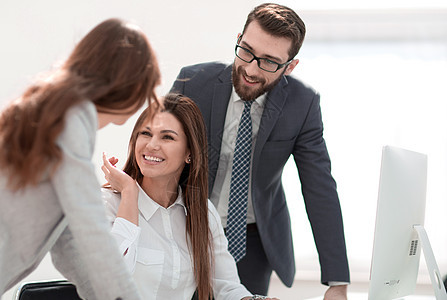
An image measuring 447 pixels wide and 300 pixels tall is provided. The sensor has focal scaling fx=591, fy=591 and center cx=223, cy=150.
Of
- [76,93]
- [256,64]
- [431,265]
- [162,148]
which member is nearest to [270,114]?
[256,64]

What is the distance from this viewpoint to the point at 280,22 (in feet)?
7.16

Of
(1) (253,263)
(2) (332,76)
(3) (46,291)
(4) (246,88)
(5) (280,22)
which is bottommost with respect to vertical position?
(1) (253,263)

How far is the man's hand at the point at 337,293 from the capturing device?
84.5 inches

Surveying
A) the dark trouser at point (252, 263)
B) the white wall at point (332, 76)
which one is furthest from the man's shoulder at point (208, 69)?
the white wall at point (332, 76)

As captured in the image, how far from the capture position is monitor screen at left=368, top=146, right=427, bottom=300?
179 cm

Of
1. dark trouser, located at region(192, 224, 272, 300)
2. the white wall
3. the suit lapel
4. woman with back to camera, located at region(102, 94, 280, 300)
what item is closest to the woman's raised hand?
woman with back to camera, located at region(102, 94, 280, 300)

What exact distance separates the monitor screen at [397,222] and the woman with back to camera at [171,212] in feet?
1.45

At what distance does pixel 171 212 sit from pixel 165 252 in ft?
0.52

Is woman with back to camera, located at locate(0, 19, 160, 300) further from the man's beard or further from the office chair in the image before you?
the man's beard

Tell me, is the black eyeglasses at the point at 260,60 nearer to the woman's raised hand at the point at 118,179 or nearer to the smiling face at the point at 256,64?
the smiling face at the point at 256,64

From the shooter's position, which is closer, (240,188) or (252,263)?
(240,188)

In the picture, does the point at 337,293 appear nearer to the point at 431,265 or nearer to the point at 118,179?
the point at 431,265

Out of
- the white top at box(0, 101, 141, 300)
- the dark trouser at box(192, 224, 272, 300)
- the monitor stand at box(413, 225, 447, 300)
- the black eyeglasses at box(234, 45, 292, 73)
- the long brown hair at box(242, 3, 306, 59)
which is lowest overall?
the dark trouser at box(192, 224, 272, 300)

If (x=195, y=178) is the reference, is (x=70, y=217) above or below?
above
